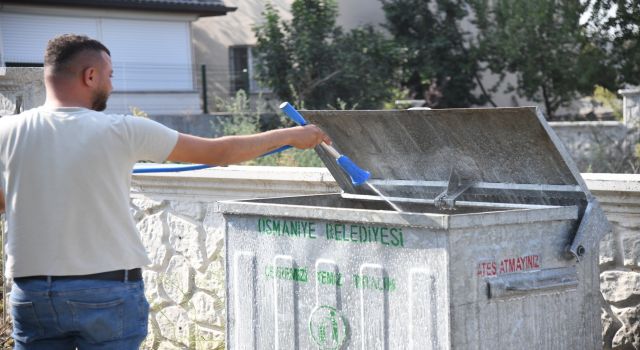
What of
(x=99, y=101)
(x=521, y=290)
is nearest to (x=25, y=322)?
(x=99, y=101)

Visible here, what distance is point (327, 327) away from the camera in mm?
3875

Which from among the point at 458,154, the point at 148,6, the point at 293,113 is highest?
the point at 148,6

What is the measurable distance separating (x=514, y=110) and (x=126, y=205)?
1.43 m

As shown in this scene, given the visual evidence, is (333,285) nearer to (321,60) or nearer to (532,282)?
(532,282)

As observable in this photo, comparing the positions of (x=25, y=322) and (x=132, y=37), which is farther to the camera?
(x=132, y=37)

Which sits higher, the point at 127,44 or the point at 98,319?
the point at 127,44

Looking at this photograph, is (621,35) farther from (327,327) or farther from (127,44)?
(327,327)

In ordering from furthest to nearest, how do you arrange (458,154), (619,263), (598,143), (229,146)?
1. (598,143)
2. (619,263)
3. (458,154)
4. (229,146)

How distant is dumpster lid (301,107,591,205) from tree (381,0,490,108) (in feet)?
66.8

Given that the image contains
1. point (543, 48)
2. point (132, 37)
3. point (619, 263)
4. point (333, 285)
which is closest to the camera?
point (333, 285)

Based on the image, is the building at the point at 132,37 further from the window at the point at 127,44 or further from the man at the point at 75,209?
the man at the point at 75,209

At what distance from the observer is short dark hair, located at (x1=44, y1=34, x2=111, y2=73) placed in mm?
3504

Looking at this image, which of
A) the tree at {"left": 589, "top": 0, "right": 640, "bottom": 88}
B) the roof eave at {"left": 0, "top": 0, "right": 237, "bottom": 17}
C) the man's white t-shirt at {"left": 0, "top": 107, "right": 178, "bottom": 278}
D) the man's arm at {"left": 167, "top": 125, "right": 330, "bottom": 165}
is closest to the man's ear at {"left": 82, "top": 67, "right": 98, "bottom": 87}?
the man's white t-shirt at {"left": 0, "top": 107, "right": 178, "bottom": 278}

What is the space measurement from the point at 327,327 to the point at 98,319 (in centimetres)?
91
